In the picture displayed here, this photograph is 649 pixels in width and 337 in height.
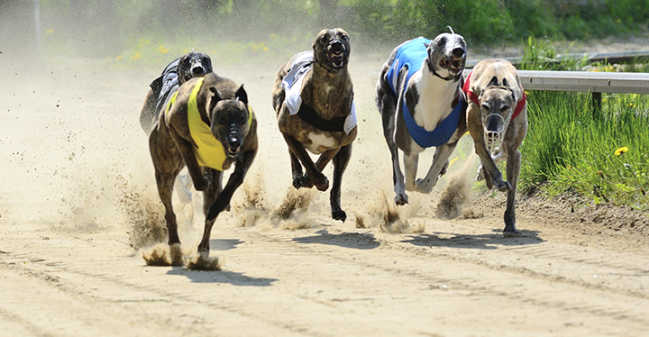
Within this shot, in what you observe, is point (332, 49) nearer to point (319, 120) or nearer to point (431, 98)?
point (319, 120)

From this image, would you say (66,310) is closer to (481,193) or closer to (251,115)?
(251,115)

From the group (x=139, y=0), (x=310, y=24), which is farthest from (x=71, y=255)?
(x=139, y=0)

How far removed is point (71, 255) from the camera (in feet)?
21.3

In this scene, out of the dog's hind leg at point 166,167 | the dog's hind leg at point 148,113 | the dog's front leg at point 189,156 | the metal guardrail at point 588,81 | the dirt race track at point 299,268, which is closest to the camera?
the dirt race track at point 299,268

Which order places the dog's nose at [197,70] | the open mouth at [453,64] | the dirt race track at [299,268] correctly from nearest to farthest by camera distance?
the dirt race track at [299,268] < the open mouth at [453,64] < the dog's nose at [197,70]

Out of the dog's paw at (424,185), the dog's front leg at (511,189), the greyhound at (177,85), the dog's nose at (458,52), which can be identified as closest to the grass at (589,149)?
the dog's front leg at (511,189)

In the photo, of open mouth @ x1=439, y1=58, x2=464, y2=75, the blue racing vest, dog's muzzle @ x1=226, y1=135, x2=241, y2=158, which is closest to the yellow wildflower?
the blue racing vest

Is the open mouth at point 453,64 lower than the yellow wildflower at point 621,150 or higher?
higher

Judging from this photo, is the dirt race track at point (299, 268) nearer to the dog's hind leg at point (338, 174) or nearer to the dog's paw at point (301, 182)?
the dog's hind leg at point (338, 174)

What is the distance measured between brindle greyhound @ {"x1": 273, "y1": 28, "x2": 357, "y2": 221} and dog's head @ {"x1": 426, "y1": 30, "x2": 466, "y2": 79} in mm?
588

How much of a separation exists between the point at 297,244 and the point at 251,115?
127 cm

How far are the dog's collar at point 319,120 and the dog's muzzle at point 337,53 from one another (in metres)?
0.40

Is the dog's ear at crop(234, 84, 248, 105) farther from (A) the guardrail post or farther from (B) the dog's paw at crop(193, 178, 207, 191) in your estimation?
(A) the guardrail post

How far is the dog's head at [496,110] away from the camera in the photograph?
676 cm
